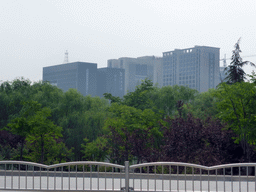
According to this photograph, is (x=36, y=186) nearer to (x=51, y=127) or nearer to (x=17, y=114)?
(x=51, y=127)

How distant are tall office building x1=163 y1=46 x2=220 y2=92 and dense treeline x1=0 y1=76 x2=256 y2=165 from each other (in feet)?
457

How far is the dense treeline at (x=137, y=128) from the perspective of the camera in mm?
19266

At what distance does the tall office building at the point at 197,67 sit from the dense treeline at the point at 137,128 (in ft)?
457

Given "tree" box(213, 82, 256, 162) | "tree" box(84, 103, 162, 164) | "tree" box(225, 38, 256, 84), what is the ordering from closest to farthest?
1. "tree" box(213, 82, 256, 162)
2. "tree" box(84, 103, 162, 164)
3. "tree" box(225, 38, 256, 84)

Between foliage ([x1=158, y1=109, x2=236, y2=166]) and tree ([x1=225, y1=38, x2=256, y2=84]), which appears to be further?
tree ([x1=225, y1=38, x2=256, y2=84])

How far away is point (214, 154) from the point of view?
61.2 feet

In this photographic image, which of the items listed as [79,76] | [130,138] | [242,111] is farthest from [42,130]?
[79,76]

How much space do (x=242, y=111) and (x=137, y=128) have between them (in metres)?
7.84

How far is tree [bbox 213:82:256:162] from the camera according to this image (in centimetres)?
1975

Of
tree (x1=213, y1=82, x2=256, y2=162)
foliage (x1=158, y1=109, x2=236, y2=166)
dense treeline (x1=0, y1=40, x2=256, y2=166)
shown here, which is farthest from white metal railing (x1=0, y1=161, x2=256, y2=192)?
tree (x1=213, y1=82, x2=256, y2=162)

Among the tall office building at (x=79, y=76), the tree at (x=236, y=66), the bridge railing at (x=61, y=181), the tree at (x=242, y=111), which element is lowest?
the bridge railing at (x=61, y=181)

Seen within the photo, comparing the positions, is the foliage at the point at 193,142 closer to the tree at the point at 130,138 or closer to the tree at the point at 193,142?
the tree at the point at 193,142

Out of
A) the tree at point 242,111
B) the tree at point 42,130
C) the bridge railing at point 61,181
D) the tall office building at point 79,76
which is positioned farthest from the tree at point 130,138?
the tall office building at point 79,76

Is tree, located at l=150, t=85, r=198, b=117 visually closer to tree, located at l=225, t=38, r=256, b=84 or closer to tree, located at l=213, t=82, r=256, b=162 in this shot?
tree, located at l=225, t=38, r=256, b=84
